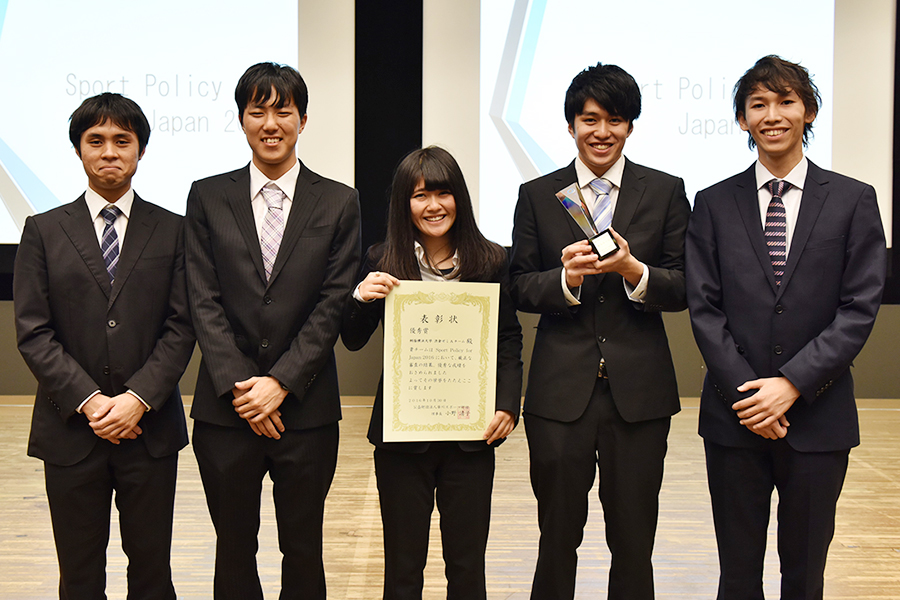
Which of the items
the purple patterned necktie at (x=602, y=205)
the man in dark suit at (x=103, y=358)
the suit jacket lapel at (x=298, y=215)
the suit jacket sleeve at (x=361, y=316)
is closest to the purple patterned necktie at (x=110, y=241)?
the man in dark suit at (x=103, y=358)

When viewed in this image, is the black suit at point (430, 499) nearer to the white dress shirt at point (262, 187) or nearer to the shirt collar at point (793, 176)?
the white dress shirt at point (262, 187)

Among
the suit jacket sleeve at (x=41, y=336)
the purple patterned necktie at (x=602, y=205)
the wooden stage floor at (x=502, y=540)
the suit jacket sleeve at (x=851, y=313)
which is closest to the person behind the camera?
the suit jacket sleeve at (x=851, y=313)

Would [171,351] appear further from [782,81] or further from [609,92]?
[782,81]

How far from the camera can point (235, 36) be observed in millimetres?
4969

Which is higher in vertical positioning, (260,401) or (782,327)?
(782,327)

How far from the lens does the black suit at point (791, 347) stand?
1751 mm

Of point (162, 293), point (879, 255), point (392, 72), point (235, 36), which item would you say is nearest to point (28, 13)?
point (235, 36)

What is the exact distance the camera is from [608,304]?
6.20 feet

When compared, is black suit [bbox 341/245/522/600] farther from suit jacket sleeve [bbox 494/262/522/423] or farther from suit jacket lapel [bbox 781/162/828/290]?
suit jacket lapel [bbox 781/162/828/290]

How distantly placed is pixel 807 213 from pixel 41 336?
2039 millimetres

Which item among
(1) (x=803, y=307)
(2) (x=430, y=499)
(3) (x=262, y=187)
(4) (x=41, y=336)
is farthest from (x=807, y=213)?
(4) (x=41, y=336)

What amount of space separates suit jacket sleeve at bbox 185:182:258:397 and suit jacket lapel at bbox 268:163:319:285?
0.55 feet

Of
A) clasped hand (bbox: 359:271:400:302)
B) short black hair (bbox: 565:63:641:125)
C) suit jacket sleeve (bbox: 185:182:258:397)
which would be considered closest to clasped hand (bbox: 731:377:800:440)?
short black hair (bbox: 565:63:641:125)

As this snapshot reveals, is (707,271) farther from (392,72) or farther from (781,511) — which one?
(392,72)
